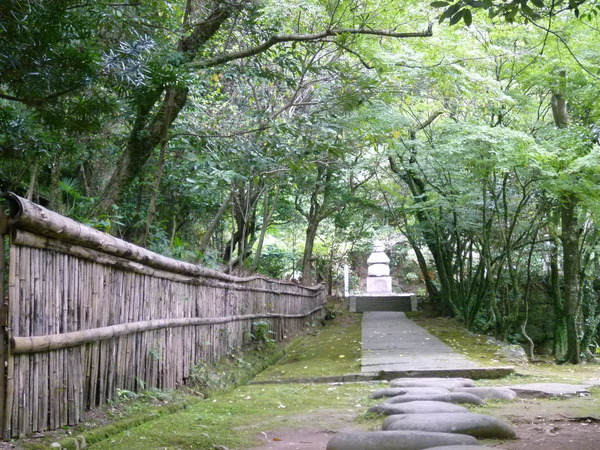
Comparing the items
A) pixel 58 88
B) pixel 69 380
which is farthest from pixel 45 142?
pixel 69 380

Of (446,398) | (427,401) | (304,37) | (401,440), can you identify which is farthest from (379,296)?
(401,440)

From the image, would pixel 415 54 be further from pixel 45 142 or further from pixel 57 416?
pixel 57 416

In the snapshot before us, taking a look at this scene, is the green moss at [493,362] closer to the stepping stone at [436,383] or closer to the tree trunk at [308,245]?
the stepping stone at [436,383]

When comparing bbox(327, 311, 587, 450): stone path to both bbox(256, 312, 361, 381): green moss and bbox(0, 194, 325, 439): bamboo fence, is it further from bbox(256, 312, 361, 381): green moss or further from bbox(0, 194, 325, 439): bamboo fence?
bbox(0, 194, 325, 439): bamboo fence

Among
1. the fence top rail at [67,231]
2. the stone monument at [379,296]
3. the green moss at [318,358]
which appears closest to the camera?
the fence top rail at [67,231]

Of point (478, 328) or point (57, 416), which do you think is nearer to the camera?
point (57, 416)

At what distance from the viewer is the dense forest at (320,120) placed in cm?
537

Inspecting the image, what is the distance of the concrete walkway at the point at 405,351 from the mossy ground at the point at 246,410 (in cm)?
42

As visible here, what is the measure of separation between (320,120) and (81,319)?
19.1ft

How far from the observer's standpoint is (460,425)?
13.2 feet

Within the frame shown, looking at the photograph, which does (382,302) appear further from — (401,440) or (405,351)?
(401,440)

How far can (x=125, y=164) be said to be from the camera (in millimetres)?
7809

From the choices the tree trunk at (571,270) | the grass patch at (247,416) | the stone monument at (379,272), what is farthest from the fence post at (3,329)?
the stone monument at (379,272)

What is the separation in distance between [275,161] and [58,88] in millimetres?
4241
